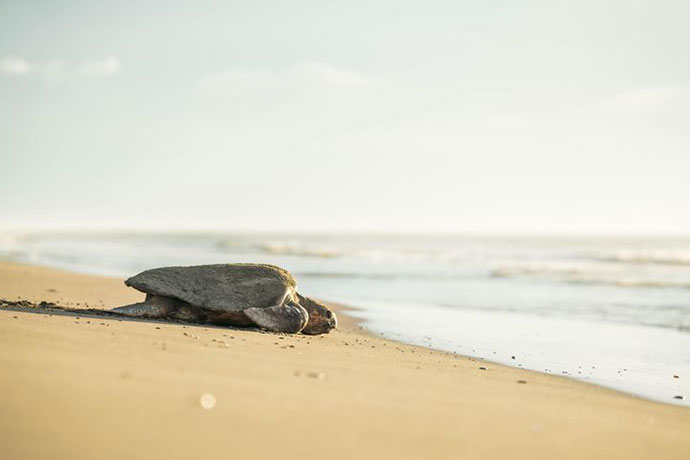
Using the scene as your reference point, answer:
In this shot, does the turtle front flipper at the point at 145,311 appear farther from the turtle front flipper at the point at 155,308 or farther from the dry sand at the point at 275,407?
the dry sand at the point at 275,407

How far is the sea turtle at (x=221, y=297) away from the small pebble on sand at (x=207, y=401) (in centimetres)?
447

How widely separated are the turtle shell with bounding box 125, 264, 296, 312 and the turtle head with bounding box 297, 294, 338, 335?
417 millimetres

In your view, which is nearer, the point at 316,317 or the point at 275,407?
the point at 275,407

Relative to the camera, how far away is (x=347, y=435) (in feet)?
13.5

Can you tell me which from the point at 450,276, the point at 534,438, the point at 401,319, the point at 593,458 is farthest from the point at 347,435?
the point at 450,276

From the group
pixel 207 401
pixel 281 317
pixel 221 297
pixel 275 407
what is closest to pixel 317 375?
pixel 275 407

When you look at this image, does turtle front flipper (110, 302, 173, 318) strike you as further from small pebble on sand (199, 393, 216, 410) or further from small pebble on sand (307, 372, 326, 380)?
small pebble on sand (199, 393, 216, 410)

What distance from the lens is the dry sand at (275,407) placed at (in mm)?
3795

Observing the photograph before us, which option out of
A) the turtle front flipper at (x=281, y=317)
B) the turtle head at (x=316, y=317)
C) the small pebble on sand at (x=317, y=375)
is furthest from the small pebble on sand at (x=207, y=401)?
the turtle head at (x=316, y=317)

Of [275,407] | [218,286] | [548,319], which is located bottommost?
[275,407]

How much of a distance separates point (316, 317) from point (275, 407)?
535cm

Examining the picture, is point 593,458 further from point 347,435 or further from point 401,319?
point 401,319

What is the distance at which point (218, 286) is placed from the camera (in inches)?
364

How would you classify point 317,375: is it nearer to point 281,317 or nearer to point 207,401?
point 207,401
